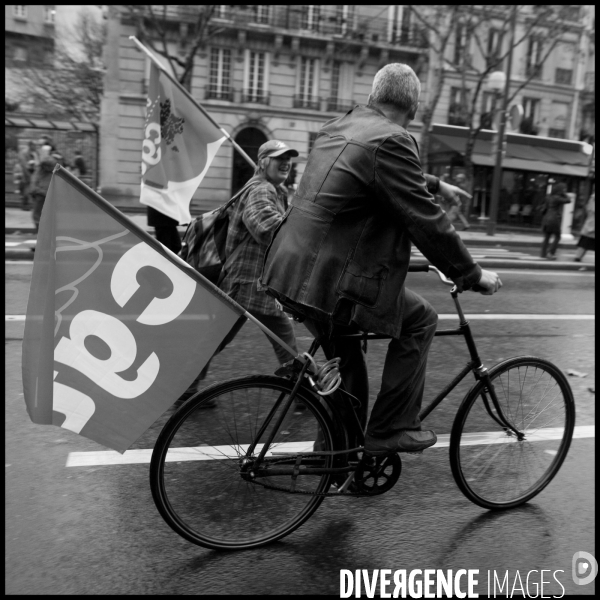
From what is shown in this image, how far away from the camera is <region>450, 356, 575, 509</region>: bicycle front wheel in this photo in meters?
3.20

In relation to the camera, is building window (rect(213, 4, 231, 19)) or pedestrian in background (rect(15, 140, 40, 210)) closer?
pedestrian in background (rect(15, 140, 40, 210))

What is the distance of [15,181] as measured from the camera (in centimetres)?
2136

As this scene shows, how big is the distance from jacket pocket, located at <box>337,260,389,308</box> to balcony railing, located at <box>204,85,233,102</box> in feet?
93.6

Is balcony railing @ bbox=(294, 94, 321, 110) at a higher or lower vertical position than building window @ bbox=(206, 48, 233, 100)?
lower

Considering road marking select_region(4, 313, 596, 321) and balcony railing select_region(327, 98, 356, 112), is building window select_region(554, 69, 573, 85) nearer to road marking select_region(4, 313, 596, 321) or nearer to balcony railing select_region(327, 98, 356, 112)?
balcony railing select_region(327, 98, 356, 112)

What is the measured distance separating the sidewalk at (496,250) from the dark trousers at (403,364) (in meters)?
7.47

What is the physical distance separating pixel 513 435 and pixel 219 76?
28.9m

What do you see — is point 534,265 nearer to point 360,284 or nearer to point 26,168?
point 360,284

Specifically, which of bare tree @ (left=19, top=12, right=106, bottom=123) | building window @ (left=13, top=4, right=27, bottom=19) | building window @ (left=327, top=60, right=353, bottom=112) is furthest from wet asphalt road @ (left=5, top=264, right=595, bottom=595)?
building window @ (left=13, top=4, right=27, bottom=19)

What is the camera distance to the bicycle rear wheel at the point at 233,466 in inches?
107

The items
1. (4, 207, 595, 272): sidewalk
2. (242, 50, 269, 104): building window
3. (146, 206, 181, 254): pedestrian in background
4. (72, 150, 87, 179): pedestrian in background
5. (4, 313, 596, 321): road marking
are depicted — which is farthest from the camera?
(242, 50, 269, 104): building window

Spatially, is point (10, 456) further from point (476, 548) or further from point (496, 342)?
point (496, 342)

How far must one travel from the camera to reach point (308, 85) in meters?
31.4

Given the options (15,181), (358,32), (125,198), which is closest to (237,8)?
(358,32)
